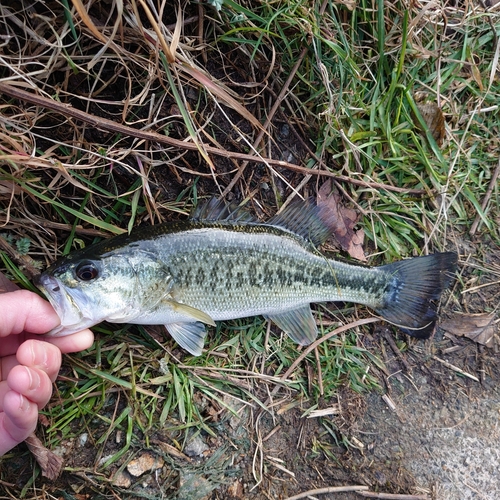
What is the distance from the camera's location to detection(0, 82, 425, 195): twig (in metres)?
2.46

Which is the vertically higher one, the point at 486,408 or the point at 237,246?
the point at 237,246

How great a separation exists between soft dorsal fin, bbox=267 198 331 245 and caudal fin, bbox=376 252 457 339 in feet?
1.73

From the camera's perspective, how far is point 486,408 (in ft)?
10.9

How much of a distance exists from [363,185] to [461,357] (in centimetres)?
158

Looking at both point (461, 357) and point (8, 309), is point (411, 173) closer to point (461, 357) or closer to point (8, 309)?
point (461, 357)

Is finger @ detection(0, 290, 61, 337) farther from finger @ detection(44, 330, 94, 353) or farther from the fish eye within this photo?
the fish eye

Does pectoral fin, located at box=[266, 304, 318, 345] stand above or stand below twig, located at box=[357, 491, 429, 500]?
above

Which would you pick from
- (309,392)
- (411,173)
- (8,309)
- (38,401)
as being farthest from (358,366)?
(8,309)

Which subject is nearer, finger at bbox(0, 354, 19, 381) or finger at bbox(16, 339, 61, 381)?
finger at bbox(16, 339, 61, 381)

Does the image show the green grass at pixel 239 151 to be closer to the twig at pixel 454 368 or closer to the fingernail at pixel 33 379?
the twig at pixel 454 368

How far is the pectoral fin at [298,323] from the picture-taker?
307cm

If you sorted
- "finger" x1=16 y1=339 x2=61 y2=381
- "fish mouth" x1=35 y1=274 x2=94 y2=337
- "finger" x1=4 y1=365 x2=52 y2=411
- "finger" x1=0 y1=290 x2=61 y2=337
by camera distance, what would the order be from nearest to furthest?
"finger" x1=4 y1=365 x2=52 y2=411 < "finger" x1=16 y1=339 x2=61 y2=381 < "finger" x1=0 y1=290 x2=61 y2=337 < "fish mouth" x1=35 y1=274 x2=94 y2=337

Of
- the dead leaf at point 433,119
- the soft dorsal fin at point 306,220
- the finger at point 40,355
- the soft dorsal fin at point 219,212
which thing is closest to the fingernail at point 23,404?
the finger at point 40,355

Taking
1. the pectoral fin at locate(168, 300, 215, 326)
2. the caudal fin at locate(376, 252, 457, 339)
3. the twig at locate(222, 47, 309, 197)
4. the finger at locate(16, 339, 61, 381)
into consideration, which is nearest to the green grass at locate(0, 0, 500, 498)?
the twig at locate(222, 47, 309, 197)
